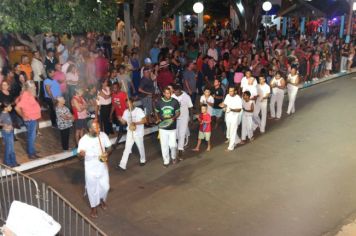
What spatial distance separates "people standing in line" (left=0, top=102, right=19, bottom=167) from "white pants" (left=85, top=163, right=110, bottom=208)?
8.27 feet

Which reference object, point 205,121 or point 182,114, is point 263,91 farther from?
point 182,114

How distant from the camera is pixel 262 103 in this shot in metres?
10.9

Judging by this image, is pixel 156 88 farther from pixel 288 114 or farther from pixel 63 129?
pixel 288 114

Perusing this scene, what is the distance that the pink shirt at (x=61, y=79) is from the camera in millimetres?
10070

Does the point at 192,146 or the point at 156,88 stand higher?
the point at 156,88

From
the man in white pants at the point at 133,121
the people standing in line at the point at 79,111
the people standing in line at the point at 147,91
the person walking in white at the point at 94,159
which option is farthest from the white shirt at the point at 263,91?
the person walking in white at the point at 94,159

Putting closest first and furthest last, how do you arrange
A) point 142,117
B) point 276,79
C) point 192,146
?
1. point 142,117
2. point 192,146
3. point 276,79

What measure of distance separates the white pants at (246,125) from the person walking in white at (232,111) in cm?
51

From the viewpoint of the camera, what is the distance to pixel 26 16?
9.27m

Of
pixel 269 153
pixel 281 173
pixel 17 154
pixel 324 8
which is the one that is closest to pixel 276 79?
pixel 269 153

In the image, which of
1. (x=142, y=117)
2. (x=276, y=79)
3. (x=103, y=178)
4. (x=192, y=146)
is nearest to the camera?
(x=103, y=178)

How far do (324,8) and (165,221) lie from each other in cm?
2078

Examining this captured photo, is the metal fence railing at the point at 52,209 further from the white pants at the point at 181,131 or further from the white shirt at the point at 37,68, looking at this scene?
the white shirt at the point at 37,68

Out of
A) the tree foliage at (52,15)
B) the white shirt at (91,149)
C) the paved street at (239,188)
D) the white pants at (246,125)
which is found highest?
the tree foliage at (52,15)
